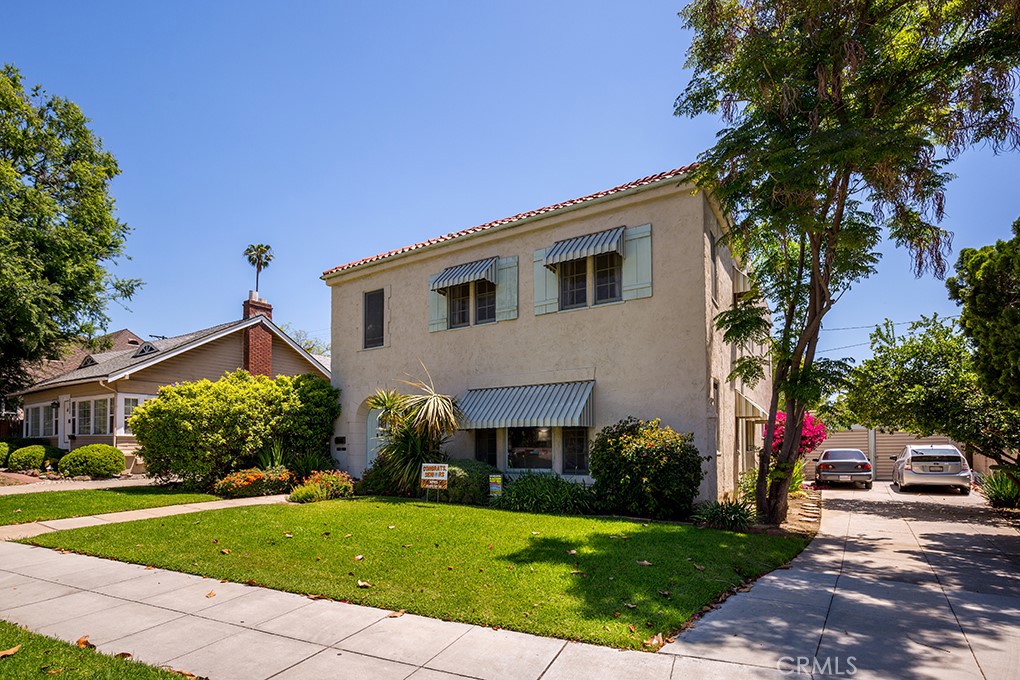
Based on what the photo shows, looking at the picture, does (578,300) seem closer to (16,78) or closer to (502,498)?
(502,498)

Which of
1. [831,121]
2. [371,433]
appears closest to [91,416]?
[371,433]

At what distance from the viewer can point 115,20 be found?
38.4 feet

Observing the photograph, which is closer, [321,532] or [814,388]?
[321,532]

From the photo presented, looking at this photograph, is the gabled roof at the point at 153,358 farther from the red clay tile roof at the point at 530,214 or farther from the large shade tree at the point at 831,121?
the large shade tree at the point at 831,121

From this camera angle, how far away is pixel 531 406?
46.0ft

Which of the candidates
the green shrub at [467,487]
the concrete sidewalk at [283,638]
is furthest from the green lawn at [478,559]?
the green shrub at [467,487]

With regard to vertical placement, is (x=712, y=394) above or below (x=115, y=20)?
below

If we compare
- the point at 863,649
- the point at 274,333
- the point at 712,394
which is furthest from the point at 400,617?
the point at 274,333

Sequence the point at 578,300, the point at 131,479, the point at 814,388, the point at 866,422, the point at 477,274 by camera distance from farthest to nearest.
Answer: the point at 131,479 < the point at 866,422 < the point at 477,274 < the point at 578,300 < the point at 814,388

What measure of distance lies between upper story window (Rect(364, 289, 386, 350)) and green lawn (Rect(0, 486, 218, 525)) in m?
6.26

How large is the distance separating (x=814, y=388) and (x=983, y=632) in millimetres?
6130

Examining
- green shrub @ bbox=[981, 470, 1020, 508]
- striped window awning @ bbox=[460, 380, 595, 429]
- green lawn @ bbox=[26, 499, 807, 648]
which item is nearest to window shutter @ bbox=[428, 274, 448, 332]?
striped window awning @ bbox=[460, 380, 595, 429]

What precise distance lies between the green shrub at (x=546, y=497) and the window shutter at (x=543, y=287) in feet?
13.6

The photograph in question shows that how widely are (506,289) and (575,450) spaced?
179 inches
